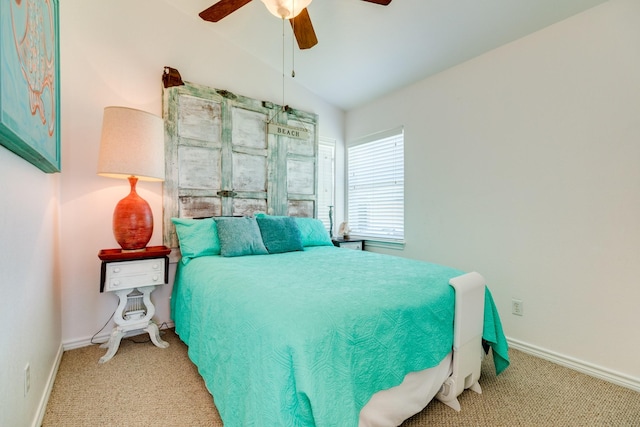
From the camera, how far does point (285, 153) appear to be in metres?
3.45

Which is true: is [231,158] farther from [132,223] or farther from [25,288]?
[25,288]

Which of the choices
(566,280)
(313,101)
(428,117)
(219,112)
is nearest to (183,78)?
(219,112)

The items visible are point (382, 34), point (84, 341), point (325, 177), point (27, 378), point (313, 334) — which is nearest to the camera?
point (313, 334)

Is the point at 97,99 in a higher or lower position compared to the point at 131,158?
higher

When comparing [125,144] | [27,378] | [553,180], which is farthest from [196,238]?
[553,180]

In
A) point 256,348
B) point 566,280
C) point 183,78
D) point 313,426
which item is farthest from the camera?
point 183,78

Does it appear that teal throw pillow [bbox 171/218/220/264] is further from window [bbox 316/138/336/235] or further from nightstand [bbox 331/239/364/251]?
window [bbox 316/138/336/235]

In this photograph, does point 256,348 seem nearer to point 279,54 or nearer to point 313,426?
point 313,426

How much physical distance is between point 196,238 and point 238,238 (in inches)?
14.2

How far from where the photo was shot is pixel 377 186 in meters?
3.68

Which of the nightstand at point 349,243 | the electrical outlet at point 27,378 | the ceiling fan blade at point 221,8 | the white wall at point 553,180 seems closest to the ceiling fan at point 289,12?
the ceiling fan blade at point 221,8

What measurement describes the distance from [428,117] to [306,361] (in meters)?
2.80

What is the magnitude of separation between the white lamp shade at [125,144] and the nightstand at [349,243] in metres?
2.13

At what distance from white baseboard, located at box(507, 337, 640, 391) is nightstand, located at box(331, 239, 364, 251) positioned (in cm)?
181
